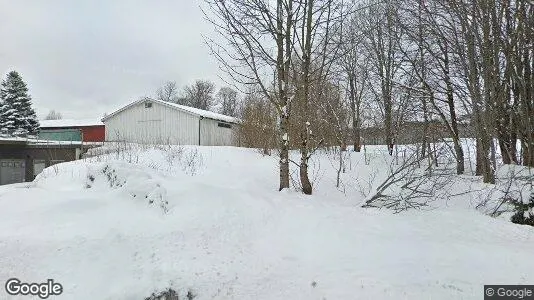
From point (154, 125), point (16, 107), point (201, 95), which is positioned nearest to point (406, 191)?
point (154, 125)

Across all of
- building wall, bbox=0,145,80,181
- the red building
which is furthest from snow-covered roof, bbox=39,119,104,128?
building wall, bbox=0,145,80,181

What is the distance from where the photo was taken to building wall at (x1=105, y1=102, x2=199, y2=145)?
29.7 m

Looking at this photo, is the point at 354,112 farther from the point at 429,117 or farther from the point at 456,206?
the point at 456,206

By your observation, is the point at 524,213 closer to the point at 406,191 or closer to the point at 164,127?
the point at 406,191

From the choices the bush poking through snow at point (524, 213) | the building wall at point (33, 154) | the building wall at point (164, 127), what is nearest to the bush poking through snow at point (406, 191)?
the bush poking through snow at point (524, 213)

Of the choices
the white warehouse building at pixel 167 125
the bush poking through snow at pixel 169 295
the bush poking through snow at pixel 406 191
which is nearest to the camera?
the bush poking through snow at pixel 169 295

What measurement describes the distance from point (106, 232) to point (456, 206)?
27.3 feet

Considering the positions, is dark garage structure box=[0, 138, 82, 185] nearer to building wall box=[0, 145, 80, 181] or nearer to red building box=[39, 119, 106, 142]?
building wall box=[0, 145, 80, 181]

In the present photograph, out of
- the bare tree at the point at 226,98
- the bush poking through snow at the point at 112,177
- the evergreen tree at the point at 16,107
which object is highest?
the bare tree at the point at 226,98

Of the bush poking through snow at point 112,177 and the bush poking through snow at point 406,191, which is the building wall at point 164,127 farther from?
the bush poking through snow at point 112,177

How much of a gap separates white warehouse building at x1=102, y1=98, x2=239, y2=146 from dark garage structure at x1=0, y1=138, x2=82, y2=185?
4.54 meters

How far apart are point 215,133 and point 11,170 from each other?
46.6 feet

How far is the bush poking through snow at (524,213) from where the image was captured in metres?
8.55

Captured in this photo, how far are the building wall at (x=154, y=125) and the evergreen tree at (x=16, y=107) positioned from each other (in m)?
10.6
